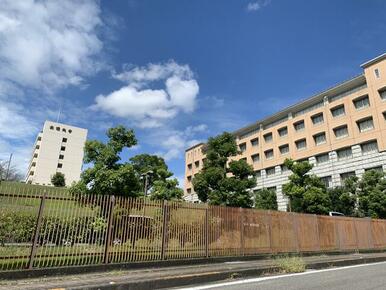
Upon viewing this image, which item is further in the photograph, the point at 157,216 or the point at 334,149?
the point at 334,149

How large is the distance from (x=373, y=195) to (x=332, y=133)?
14525mm

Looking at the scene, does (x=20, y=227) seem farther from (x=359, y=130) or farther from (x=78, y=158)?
(x=78, y=158)

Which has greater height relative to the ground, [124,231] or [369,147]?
[369,147]

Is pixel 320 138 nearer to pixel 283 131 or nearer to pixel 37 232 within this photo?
pixel 283 131

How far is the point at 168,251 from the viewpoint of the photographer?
9859 millimetres

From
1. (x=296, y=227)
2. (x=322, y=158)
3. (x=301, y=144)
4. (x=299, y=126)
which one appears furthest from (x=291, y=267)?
(x=299, y=126)

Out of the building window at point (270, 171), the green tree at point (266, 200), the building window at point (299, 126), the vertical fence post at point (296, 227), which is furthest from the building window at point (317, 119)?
the vertical fence post at point (296, 227)

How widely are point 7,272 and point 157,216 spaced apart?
4.28 m

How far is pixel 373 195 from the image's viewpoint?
2709cm

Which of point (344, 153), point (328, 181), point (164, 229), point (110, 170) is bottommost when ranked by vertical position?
point (164, 229)

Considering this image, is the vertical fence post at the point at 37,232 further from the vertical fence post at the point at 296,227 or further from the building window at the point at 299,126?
the building window at the point at 299,126

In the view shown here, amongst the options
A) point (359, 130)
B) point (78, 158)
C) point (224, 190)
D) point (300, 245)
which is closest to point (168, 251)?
point (300, 245)

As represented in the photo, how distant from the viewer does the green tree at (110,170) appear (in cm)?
1400

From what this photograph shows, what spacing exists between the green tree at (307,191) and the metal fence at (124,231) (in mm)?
12394
